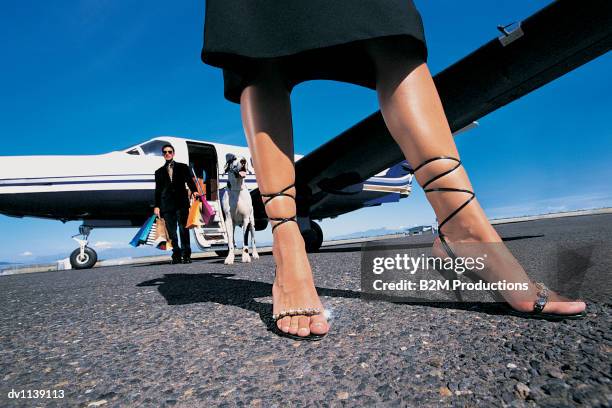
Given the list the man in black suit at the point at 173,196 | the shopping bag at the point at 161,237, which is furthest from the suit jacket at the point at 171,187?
the shopping bag at the point at 161,237

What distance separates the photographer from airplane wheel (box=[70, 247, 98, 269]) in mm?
6020

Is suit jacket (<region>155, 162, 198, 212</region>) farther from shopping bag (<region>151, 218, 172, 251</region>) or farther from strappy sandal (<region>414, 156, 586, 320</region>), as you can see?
strappy sandal (<region>414, 156, 586, 320</region>)

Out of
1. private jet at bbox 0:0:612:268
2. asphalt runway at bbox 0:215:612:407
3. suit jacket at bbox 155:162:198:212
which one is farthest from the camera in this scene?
suit jacket at bbox 155:162:198:212

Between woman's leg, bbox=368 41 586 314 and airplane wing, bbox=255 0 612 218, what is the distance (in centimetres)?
214

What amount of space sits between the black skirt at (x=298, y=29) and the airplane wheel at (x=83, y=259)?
640cm

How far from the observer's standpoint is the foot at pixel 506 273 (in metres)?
0.88

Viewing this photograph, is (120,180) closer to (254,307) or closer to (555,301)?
(254,307)

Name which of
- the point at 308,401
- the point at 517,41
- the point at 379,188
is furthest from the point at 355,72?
the point at 379,188

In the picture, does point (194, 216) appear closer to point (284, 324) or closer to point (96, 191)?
point (96, 191)

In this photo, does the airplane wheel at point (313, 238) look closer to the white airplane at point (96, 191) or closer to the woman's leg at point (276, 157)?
the white airplane at point (96, 191)

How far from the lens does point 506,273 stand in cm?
94

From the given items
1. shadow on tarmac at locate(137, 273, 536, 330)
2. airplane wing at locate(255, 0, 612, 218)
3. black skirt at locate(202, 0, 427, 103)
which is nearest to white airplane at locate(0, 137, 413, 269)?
airplane wing at locate(255, 0, 612, 218)

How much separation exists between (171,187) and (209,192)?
3.62 meters

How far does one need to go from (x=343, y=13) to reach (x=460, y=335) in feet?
3.00
